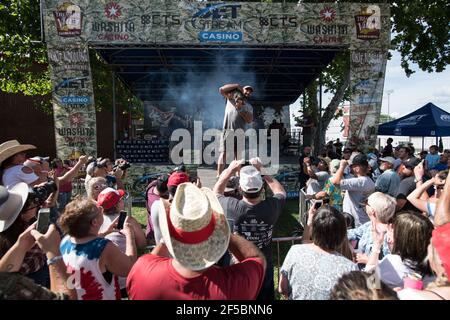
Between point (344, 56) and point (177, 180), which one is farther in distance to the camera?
point (344, 56)

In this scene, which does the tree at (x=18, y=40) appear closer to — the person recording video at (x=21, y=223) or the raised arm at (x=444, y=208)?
the person recording video at (x=21, y=223)

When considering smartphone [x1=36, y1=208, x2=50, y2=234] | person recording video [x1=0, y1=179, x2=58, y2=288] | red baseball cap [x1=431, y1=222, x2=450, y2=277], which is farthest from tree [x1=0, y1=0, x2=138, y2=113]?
red baseball cap [x1=431, y1=222, x2=450, y2=277]

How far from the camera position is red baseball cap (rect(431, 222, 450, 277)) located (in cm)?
163

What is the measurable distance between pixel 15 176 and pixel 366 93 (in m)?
9.39

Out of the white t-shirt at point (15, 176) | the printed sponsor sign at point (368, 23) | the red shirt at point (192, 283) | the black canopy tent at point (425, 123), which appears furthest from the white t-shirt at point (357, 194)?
the black canopy tent at point (425, 123)

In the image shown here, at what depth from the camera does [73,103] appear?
10062mm

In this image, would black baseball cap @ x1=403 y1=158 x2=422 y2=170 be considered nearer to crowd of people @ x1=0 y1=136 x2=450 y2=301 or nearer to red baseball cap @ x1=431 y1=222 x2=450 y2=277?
crowd of people @ x1=0 y1=136 x2=450 y2=301

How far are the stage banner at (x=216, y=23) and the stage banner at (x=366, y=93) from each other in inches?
16.2

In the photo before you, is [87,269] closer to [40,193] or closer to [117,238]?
[117,238]

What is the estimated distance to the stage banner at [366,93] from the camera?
10.2 metres

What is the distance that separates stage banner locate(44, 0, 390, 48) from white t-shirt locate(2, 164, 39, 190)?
21.4 ft

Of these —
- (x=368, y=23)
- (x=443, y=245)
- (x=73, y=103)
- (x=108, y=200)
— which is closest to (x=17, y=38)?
(x=73, y=103)
